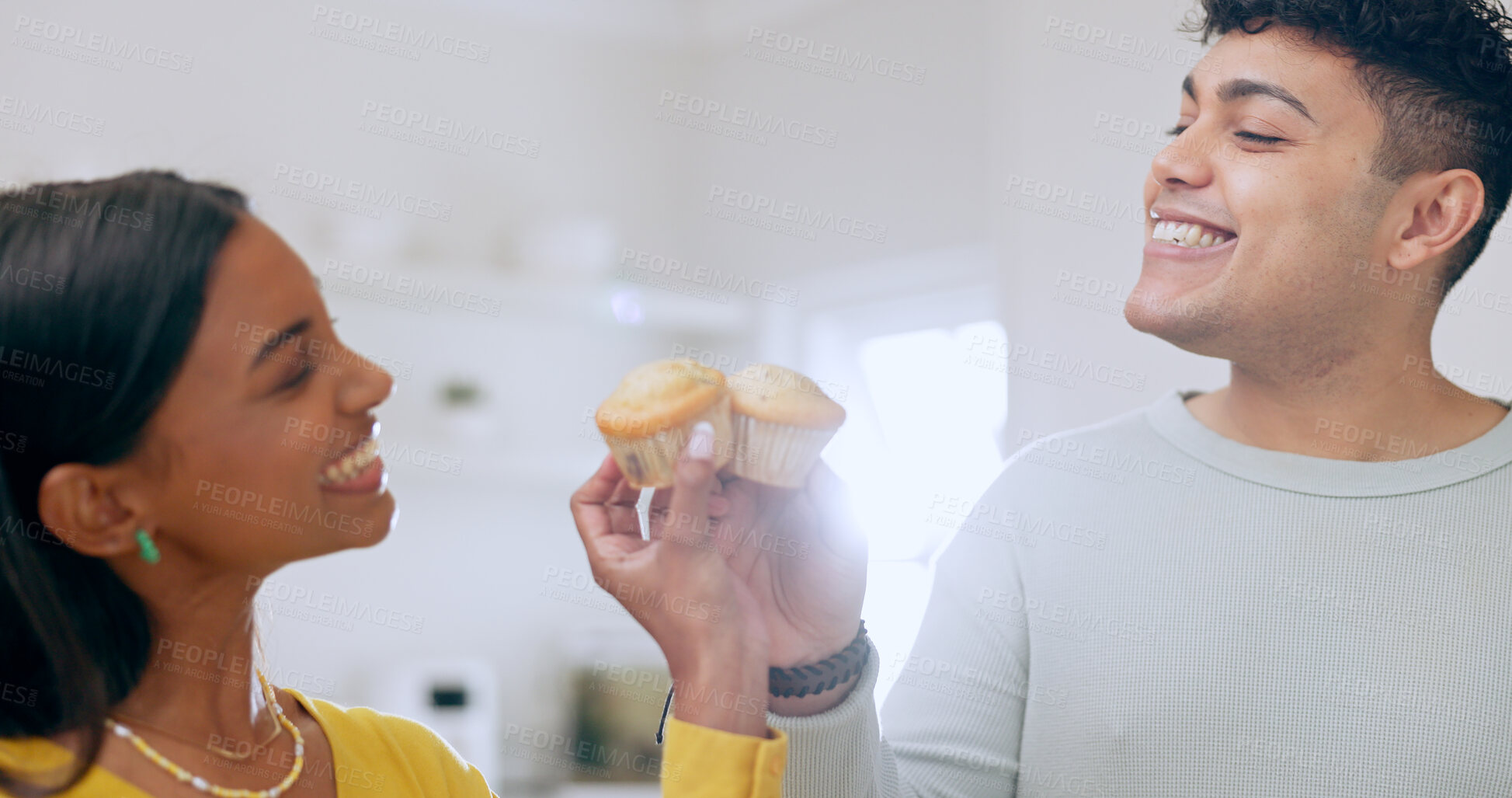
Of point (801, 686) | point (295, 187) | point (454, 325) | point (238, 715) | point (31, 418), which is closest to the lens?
point (31, 418)

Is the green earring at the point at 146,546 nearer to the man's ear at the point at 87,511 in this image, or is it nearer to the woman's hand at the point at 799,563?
the man's ear at the point at 87,511

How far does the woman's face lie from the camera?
0.84m

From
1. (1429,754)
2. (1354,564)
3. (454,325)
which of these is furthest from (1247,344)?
(454,325)

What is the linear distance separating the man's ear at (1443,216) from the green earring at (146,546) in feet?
4.42

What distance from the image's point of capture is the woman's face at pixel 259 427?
0.84 m

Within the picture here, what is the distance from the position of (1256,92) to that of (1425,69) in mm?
205

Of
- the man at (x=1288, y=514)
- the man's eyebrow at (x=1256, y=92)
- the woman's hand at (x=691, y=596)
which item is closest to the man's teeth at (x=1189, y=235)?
the man at (x=1288, y=514)

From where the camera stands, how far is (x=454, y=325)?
309cm

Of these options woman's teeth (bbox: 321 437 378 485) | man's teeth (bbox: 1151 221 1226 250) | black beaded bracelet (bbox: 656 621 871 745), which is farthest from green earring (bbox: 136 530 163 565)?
man's teeth (bbox: 1151 221 1226 250)

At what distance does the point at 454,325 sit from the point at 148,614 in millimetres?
2269

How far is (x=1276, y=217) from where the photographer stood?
1286 millimetres

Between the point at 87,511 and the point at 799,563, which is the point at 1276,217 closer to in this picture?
the point at 799,563

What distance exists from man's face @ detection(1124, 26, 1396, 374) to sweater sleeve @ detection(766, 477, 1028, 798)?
369mm

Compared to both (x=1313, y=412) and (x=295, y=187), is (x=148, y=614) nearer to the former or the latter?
(x=1313, y=412)
